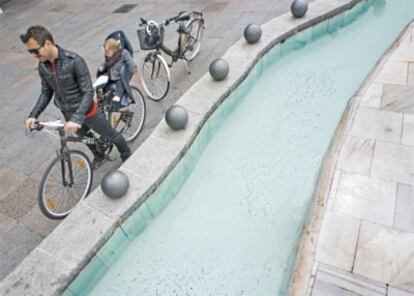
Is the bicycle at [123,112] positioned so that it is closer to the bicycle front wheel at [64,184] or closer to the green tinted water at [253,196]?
the bicycle front wheel at [64,184]

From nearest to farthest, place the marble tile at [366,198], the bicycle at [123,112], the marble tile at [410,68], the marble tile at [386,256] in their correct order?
the marble tile at [386,256] < the marble tile at [366,198] < the bicycle at [123,112] < the marble tile at [410,68]

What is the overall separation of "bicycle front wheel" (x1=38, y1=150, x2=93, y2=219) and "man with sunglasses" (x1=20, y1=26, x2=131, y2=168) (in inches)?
20.8

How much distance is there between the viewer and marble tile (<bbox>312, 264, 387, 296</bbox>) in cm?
286

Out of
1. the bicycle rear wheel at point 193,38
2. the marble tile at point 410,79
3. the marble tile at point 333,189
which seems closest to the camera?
the marble tile at point 333,189

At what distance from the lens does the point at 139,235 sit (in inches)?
160

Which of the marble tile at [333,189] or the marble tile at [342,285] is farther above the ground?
the marble tile at [333,189]

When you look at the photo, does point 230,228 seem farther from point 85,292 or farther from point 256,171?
point 85,292

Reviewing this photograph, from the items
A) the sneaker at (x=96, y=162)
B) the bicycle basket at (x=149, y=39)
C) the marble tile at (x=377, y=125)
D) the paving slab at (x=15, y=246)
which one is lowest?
the marble tile at (x=377, y=125)

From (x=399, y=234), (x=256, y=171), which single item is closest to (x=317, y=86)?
(x=256, y=171)

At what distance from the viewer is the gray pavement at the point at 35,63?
4.26 m

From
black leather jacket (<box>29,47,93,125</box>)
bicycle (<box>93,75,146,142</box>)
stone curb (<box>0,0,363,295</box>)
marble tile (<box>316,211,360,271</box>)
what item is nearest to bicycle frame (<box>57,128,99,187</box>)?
black leather jacket (<box>29,47,93,125</box>)

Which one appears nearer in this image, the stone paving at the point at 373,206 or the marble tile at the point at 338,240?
the stone paving at the point at 373,206

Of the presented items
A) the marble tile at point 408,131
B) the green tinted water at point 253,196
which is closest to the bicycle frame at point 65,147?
the green tinted water at point 253,196

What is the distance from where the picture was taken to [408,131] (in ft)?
14.1
